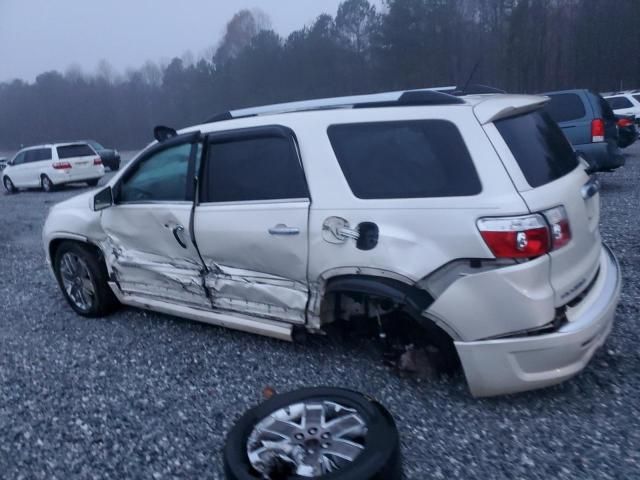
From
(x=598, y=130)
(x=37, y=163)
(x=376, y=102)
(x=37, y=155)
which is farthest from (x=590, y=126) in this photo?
(x=37, y=155)

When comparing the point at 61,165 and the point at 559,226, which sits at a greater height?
the point at 559,226

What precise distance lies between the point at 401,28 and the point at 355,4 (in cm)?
778

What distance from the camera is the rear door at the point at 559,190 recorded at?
2.92m

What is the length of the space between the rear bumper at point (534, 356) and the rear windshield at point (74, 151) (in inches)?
724

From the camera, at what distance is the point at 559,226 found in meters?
2.94

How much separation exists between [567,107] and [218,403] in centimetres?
825

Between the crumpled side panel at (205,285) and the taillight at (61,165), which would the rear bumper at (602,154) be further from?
the taillight at (61,165)

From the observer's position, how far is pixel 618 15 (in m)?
36.6

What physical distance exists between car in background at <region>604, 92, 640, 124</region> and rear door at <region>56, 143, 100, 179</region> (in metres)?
17.4

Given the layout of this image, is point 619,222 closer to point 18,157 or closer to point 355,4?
point 18,157

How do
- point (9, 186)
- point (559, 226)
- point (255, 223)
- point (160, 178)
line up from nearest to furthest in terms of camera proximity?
point (559, 226) < point (255, 223) < point (160, 178) < point (9, 186)

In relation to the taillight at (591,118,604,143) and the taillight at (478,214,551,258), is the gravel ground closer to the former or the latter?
the taillight at (478,214,551,258)

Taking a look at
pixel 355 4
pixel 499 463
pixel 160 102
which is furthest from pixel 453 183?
pixel 160 102

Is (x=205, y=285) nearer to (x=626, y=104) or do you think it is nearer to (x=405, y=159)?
(x=405, y=159)
